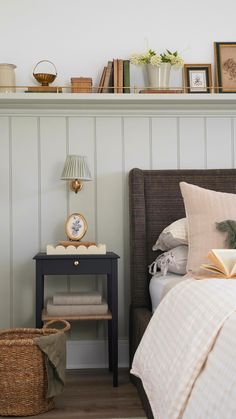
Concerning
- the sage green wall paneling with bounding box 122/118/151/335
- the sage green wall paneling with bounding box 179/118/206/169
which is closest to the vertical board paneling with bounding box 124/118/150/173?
the sage green wall paneling with bounding box 122/118/151/335

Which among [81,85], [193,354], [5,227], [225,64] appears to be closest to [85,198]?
[5,227]

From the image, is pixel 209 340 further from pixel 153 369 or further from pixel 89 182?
pixel 89 182

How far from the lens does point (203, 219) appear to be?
9.55ft

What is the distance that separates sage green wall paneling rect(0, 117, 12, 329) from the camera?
137 inches

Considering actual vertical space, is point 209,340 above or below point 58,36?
below

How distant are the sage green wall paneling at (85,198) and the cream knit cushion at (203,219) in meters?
0.72

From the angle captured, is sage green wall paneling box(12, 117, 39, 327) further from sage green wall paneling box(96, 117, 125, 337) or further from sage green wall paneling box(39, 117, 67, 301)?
sage green wall paneling box(96, 117, 125, 337)

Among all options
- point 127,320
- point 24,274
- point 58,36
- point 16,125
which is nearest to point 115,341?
point 127,320

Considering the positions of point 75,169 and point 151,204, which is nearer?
point 75,169

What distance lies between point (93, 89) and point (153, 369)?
6.36 ft

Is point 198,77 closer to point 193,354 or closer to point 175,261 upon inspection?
point 175,261

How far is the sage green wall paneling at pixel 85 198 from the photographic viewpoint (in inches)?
138

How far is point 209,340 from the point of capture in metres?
1.73

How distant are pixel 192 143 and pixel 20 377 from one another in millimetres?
1726
